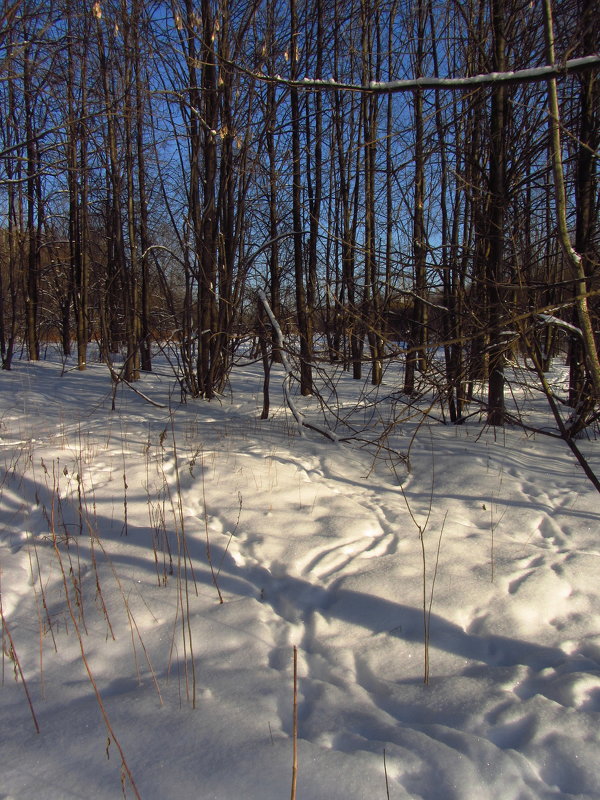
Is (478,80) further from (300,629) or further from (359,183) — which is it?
(359,183)

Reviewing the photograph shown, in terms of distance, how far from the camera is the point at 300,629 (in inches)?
96.4

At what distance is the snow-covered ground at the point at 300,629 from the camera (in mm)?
1599

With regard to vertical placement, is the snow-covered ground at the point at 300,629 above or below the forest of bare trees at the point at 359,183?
below

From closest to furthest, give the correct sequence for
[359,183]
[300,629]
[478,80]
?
1. [478,80]
2. [300,629]
3. [359,183]

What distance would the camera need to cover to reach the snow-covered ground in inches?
62.9

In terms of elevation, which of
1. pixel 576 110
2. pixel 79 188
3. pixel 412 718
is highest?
pixel 79 188

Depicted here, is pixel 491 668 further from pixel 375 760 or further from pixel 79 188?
pixel 79 188

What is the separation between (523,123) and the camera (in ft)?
17.9

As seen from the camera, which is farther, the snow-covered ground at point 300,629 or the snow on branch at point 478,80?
the snow-covered ground at point 300,629

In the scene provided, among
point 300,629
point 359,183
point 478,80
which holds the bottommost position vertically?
point 300,629

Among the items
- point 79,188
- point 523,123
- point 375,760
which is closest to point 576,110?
point 523,123

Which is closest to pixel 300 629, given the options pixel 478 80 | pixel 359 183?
pixel 478 80

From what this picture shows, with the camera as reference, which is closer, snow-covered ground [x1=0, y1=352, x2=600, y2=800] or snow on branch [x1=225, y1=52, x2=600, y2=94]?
snow on branch [x1=225, y1=52, x2=600, y2=94]

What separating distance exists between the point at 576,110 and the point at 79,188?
1109cm
